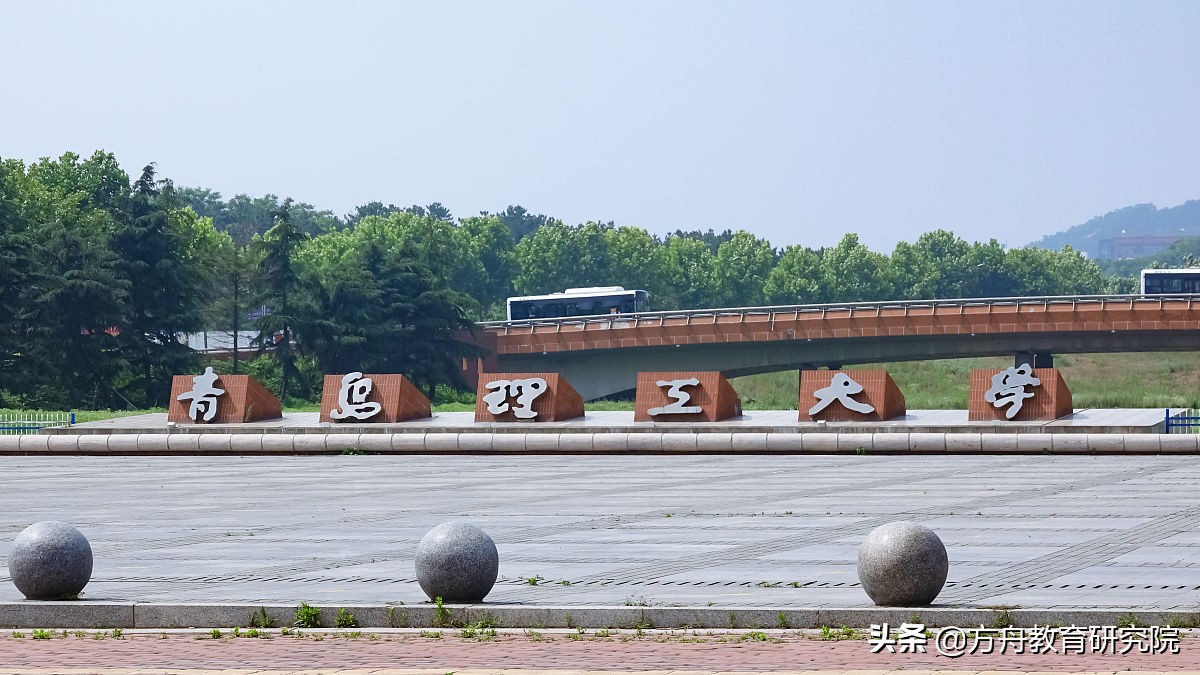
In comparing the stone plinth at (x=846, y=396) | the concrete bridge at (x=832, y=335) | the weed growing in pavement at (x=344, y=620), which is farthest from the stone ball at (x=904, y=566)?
the concrete bridge at (x=832, y=335)

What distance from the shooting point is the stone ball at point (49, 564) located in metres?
12.6

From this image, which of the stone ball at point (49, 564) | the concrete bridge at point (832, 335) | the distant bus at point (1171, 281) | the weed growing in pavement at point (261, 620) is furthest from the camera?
Result: the distant bus at point (1171, 281)

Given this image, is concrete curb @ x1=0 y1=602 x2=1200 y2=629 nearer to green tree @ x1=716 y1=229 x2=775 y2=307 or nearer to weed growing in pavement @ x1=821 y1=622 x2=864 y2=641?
weed growing in pavement @ x1=821 y1=622 x2=864 y2=641

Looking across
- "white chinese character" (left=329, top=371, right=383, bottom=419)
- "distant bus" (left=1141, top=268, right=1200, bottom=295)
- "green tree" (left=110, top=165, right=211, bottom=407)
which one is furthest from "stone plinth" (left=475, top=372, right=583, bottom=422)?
"distant bus" (left=1141, top=268, right=1200, bottom=295)

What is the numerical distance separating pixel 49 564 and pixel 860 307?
2510 inches

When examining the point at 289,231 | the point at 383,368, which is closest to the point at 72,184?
the point at 289,231

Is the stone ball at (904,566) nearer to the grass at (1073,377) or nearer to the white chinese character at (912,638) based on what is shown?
the white chinese character at (912,638)

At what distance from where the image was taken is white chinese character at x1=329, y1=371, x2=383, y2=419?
41375mm

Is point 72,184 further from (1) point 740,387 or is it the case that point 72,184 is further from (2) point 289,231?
(1) point 740,387

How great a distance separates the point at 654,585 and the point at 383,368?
62.8 meters

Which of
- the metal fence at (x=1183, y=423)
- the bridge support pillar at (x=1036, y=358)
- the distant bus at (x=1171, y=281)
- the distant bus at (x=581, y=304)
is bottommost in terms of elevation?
the metal fence at (x=1183, y=423)

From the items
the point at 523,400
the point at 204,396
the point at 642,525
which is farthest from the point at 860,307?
the point at 642,525

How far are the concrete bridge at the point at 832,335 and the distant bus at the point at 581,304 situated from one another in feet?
39.3

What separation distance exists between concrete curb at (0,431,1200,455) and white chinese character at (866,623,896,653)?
2270 cm
